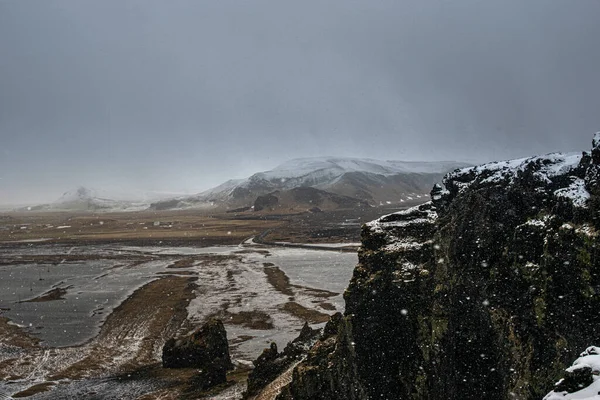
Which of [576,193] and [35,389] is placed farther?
[35,389]

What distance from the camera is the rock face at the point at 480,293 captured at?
565 inches

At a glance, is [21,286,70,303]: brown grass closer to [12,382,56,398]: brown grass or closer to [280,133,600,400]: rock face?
[12,382,56,398]: brown grass

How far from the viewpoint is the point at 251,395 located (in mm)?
28516

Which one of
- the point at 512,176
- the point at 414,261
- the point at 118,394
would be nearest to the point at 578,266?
the point at 512,176

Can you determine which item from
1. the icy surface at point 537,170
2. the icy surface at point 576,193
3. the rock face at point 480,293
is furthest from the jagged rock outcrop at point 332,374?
the icy surface at point 576,193

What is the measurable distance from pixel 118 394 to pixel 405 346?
85.6ft

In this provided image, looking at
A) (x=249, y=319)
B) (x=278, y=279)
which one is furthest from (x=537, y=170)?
(x=278, y=279)

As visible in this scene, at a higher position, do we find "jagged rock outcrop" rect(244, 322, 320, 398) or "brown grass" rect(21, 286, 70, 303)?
"jagged rock outcrop" rect(244, 322, 320, 398)

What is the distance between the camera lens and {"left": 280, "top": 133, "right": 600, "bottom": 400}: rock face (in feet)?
47.1

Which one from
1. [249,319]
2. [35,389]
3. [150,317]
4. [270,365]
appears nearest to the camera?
[270,365]

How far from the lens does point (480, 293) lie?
16.8m

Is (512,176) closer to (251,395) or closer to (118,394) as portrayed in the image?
(251,395)

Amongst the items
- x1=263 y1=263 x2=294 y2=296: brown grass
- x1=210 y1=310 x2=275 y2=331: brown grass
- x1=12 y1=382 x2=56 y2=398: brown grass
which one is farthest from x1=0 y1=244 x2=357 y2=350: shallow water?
x1=12 y1=382 x2=56 y2=398: brown grass

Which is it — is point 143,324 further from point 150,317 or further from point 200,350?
point 200,350
